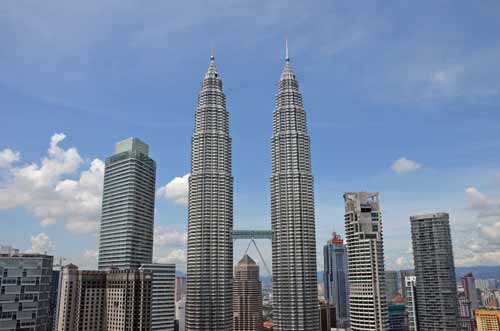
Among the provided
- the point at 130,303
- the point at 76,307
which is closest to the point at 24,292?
the point at 130,303

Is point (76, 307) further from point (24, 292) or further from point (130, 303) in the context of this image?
point (24, 292)

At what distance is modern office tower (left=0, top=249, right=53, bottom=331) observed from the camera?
436 feet

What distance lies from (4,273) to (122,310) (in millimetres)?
66310

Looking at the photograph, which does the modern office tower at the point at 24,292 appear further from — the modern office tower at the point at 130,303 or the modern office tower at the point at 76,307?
the modern office tower at the point at 76,307

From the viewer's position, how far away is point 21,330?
13300 cm

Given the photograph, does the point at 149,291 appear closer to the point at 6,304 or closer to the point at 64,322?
the point at 64,322

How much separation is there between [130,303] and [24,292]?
59502mm

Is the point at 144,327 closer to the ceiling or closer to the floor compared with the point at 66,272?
closer to the floor

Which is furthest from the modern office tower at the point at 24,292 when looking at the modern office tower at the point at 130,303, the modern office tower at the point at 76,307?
the modern office tower at the point at 76,307

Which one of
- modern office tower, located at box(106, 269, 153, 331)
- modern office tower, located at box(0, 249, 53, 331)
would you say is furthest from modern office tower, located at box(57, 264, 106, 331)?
modern office tower, located at box(0, 249, 53, 331)

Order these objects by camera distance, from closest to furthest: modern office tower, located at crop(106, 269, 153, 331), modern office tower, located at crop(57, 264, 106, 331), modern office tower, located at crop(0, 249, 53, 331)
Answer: modern office tower, located at crop(0, 249, 53, 331) → modern office tower, located at crop(106, 269, 153, 331) → modern office tower, located at crop(57, 264, 106, 331)

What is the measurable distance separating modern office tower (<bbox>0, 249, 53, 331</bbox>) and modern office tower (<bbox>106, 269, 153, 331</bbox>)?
49.2 metres

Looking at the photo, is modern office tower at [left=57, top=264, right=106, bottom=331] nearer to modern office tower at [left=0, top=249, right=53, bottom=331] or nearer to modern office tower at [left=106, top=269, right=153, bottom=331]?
modern office tower at [left=106, top=269, right=153, bottom=331]

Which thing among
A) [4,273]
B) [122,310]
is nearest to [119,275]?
[122,310]
